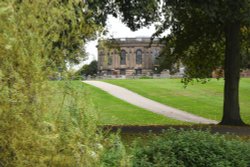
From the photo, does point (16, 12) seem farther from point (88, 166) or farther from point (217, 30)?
point (217, 30)

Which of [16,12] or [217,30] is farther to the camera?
[217,30]

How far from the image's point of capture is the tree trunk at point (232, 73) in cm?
1856

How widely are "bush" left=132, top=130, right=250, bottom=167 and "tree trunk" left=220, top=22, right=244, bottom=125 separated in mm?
10442

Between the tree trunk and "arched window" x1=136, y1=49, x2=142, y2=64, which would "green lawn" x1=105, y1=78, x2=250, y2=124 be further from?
"arched window" x1=136, y1=49, x2=142, y2=64

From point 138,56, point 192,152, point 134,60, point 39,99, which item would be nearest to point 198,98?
point 192,152

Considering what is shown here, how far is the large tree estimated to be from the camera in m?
14.0

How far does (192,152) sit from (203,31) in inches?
489

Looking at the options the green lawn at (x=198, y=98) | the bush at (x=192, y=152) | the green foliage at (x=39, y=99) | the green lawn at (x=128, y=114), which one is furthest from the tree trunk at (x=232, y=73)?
the green foliage at (x=39, y=99)

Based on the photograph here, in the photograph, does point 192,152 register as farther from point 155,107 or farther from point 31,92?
point 155,107

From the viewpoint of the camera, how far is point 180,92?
143ft

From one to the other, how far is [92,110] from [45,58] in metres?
0.61

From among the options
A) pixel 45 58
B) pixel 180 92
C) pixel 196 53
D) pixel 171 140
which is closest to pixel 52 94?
pixel 45 58

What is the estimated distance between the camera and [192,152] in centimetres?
805

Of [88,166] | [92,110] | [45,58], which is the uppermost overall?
[45,58]
